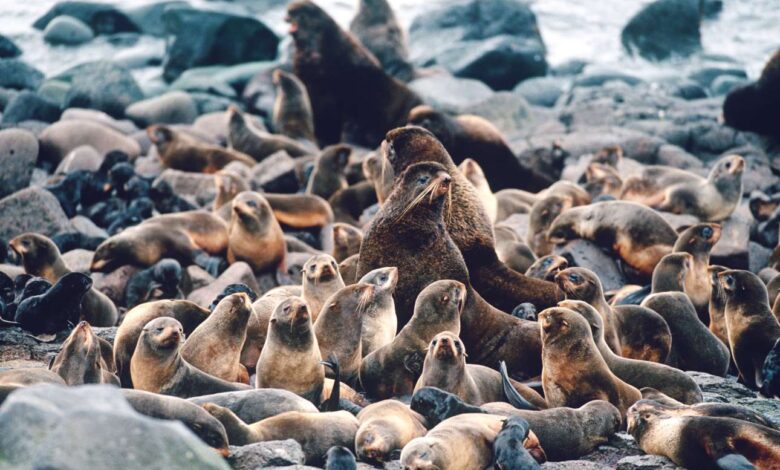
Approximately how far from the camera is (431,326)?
273 inches

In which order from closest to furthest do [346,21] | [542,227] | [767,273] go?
[767,273] < [542,227] < [346,21]

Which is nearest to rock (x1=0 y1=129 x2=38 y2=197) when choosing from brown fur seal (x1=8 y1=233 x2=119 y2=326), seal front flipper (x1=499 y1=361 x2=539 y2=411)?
brown fur seal (x1=8 y1=233 x2=119 y2=326)

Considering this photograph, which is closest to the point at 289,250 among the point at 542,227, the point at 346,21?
the point at 542,227

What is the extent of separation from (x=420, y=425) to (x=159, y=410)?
1479mm

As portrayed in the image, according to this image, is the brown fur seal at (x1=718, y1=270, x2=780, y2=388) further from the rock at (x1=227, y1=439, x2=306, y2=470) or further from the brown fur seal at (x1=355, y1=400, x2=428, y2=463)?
the rock at (x1=227, y1=439, x2=306, y2=470)

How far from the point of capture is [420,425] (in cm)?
582

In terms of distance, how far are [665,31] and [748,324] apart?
3033cm

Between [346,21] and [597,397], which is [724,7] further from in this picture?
[597,397]

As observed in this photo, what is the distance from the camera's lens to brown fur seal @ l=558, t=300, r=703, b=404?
678cm

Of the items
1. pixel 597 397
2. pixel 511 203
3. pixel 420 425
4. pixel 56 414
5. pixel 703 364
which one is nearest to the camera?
pixel 56 414

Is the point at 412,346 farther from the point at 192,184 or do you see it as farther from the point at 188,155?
the point at 188,155

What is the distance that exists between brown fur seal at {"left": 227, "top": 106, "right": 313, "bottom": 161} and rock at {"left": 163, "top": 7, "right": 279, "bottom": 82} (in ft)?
36.6

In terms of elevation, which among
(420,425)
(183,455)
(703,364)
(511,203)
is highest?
(183,455)

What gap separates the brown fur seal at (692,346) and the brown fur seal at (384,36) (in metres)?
16.5
